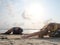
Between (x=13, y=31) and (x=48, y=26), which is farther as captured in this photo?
(x=13, y=31)

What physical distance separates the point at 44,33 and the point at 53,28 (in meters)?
0.50

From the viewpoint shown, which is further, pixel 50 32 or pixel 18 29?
pixel 18 29

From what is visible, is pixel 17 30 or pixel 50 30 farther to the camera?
pixel 17 30

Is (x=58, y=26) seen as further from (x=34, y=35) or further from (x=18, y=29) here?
(x=18, y=29)

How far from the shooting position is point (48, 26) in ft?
24.4

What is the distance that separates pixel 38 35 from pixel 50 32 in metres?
0.61

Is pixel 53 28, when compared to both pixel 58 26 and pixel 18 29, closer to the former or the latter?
pixel 58 26

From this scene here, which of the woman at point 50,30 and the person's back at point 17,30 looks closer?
the woman at point 50,30

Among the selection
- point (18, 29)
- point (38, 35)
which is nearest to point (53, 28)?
point (38, 35)

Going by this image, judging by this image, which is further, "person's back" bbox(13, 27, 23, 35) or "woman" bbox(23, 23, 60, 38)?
"person's back" bbox(13, 27, 23, 35)

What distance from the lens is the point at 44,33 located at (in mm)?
7484

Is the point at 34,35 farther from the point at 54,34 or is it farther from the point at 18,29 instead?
the point at 18,29

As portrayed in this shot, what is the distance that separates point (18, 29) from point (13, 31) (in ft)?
1.43

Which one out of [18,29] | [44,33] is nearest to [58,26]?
[44,33]
